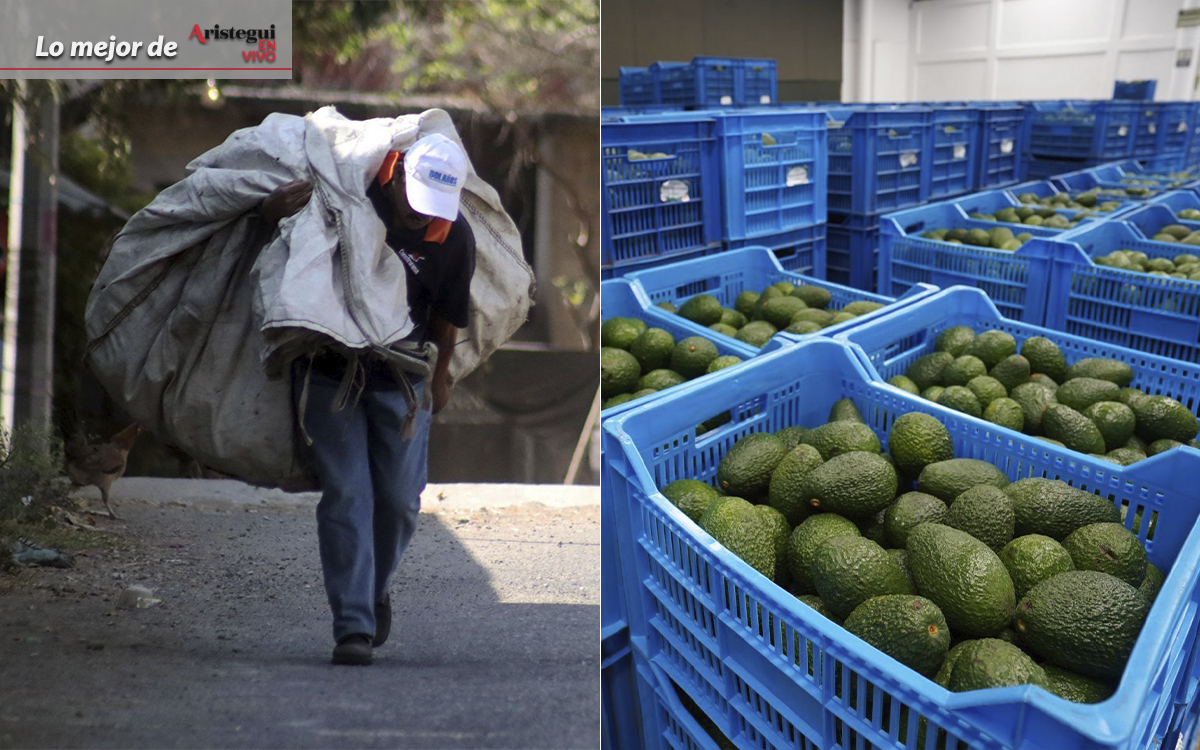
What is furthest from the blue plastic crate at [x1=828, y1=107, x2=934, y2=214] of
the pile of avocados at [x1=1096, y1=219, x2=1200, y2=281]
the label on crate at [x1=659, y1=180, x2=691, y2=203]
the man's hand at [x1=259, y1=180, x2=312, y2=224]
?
the man's hand at [x1=259, y1=180, x2=312, y2=224]

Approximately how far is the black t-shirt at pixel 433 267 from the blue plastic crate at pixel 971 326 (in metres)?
0.74

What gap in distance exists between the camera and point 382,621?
4.11 ft

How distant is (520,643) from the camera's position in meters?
1.25

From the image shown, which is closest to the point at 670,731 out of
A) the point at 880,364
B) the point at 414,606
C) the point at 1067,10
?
the point at 414,606

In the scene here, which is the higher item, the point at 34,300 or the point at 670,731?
the point at 34,300

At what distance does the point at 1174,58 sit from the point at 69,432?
10527 mm

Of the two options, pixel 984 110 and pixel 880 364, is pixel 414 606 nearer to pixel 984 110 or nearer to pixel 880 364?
pixel 880 364

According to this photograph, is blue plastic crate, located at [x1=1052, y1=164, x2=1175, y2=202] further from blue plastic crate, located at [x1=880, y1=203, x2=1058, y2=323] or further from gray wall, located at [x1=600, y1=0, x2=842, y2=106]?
gray wall, located at [x1=600, y1=0, x2=842, y2=106]

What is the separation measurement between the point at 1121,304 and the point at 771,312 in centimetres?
95

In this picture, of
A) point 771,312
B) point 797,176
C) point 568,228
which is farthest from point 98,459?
point 797,176

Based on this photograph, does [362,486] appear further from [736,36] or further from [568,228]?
[736,36]

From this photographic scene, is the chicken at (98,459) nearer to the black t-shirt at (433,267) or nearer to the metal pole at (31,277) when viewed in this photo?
the metal pole at (31,277)

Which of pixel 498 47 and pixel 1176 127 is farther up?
pixel 1176 127

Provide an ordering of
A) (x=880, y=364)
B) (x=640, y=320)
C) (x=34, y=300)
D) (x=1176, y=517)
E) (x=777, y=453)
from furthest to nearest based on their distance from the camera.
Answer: (x=640, y=320) < (x=880, y=364) < (x=777, y=453) < (x=34, y=300) < (x=1176, y=517)
